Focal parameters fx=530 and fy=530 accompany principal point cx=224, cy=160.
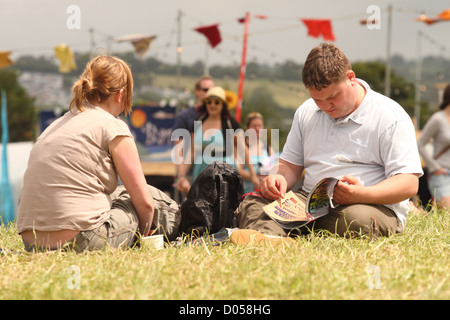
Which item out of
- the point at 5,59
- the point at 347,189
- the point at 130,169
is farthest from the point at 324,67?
the point at 5,59

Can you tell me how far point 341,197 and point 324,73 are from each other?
0.71 m

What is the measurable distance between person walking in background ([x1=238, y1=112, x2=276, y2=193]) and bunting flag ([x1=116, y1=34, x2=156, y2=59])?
456 cm

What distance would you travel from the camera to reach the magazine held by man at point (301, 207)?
2.94 m

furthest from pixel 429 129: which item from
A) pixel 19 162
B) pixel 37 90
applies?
pixel 37 90

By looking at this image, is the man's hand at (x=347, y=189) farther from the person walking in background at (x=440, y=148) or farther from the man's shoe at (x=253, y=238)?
the person walking in background at (x=440, y=148)

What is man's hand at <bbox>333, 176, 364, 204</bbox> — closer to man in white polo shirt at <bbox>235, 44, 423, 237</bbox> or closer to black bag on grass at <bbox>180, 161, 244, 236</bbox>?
man in white polo shirt at <bbox>235, 44, 423, 237</bbox>

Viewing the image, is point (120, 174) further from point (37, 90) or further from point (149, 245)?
point (37, 90)

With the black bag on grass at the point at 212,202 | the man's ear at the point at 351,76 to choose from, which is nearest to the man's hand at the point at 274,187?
the black bag on grass at the point at 212,202

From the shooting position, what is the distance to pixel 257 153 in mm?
7078

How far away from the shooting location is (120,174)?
9.49 ft

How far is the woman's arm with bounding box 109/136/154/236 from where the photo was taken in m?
2.84

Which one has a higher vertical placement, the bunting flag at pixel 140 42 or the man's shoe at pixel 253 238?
the bunting flag at pixel 140 42

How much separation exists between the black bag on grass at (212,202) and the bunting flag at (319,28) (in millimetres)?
6900
